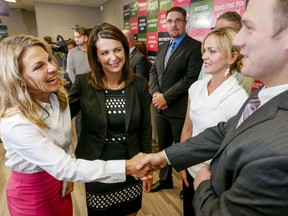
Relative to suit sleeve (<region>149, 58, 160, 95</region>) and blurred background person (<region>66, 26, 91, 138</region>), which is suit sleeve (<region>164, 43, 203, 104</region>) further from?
blurred background person (<region>66, 26, 91, 138</region>)

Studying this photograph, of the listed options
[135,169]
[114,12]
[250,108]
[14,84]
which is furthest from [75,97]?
[114,12]

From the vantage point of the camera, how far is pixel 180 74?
2441 mm

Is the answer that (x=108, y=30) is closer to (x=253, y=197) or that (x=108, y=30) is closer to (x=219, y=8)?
(x=253, y=197)

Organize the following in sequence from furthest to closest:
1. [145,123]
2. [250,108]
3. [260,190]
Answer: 1. [145,123]
2. [250,108]
3. [260,190]


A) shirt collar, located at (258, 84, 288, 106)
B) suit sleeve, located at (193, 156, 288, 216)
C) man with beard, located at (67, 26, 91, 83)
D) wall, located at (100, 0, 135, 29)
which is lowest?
suit sleeve, located at (193, 156, 288, 216)

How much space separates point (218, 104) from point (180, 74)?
3.85ft

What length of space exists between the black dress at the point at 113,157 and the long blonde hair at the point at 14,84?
0.47 meters

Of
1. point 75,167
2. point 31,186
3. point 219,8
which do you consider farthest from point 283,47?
point 219,8

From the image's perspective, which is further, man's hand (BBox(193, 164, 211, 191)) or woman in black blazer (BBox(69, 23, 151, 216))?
woman in black blazer (BBox(69, 23, 151, 216))

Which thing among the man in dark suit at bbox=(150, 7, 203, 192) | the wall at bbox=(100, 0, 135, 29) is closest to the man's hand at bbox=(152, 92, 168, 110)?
the man in dark suit at bbox=(150, 7, 203, 192)

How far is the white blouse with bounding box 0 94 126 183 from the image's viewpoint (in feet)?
3.21

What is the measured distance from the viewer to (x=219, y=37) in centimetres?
147

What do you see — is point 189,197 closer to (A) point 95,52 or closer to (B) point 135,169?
(B) point 135,169

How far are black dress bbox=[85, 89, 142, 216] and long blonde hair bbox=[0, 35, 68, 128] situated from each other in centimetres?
47
